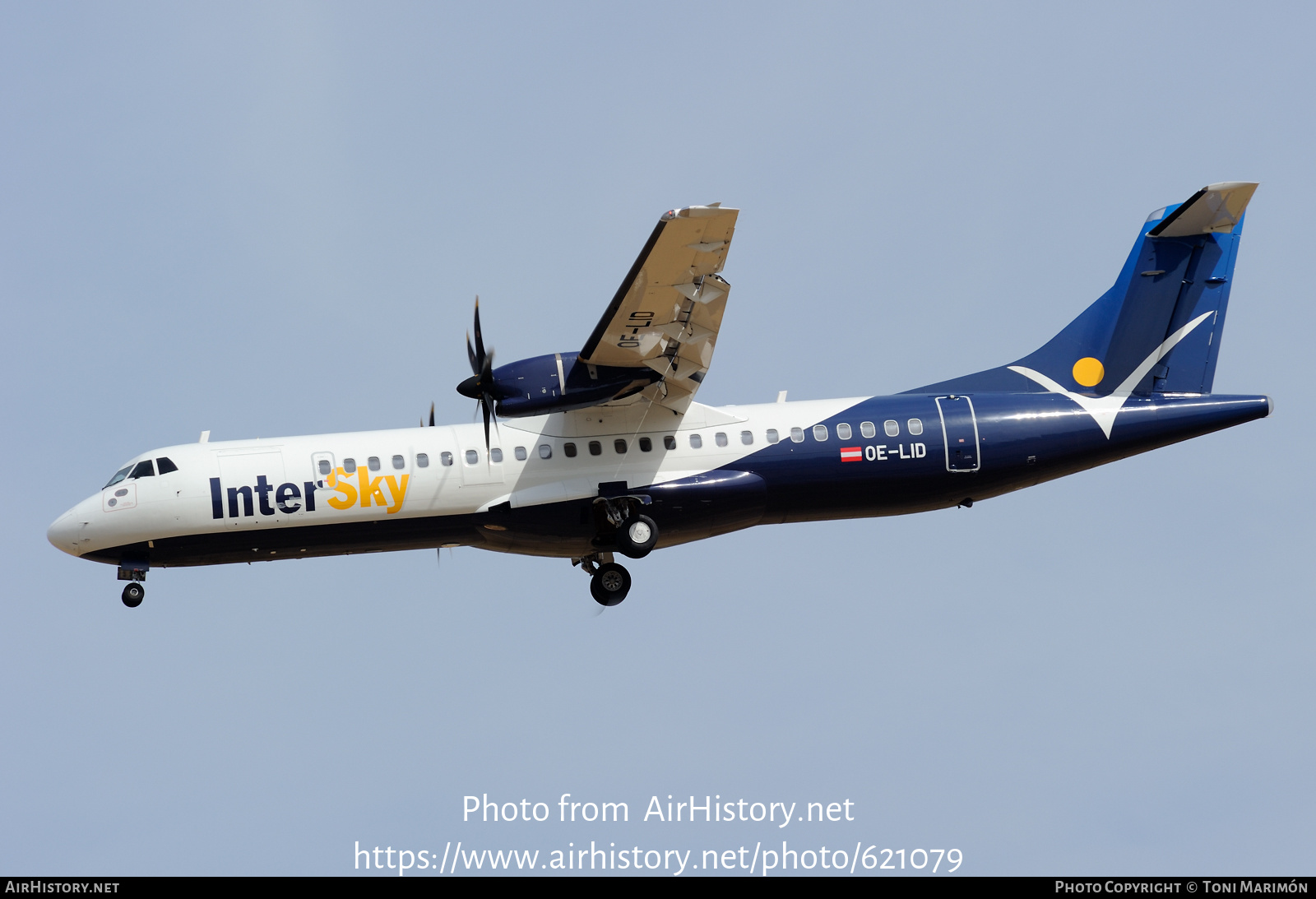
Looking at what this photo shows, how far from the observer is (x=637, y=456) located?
2459 centimetres

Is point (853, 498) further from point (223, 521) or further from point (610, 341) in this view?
point (223, 521)

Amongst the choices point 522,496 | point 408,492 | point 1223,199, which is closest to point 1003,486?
point 1223,199

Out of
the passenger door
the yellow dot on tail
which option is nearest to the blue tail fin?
the yellow dot on tail

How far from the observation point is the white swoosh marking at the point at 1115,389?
25.8 m

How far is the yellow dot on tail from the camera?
87.1ft

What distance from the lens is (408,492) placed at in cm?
2381

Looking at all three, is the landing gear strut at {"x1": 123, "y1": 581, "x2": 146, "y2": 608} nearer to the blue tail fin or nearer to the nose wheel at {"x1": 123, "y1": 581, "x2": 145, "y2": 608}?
the nose wheel at {"x1": 123, "y1": 581, "x2": 145, "y2": 608}

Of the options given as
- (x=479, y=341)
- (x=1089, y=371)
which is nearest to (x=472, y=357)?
(x=479, y=341)

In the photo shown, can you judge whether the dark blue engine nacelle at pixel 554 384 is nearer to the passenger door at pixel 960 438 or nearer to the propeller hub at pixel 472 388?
the propeller hub at pixel 472 388

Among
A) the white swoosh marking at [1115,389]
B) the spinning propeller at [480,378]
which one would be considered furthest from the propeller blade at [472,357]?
the white swoosh marking at [1115,389]

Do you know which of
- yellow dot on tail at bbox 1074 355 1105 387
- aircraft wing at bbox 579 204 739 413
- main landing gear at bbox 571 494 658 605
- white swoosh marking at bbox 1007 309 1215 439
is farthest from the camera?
yellow dot on tail at bbox 1074 355 1105 387

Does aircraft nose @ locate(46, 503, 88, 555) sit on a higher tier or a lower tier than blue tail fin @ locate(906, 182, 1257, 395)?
lower

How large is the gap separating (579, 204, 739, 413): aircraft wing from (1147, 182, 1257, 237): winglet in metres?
9.55

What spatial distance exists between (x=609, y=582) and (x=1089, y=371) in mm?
9585
